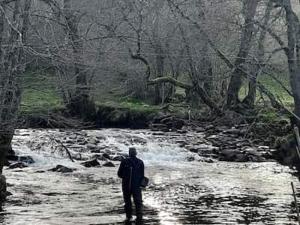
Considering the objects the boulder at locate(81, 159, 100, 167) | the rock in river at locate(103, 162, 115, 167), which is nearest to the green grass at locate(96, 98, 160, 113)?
the rock in river at locate(103, 162, 115, 167)

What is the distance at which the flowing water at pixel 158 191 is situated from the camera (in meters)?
15.4

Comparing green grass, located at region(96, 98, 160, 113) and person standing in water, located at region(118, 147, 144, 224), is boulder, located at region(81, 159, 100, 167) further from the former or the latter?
green grass, located at region(96, 98, 160, 113)

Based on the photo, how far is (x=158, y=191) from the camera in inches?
758

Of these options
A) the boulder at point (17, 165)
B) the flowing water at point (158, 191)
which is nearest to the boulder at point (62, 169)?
the flowing water at point (158, 191)

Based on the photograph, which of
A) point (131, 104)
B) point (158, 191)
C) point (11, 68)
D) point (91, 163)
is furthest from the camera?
point (131, 104)

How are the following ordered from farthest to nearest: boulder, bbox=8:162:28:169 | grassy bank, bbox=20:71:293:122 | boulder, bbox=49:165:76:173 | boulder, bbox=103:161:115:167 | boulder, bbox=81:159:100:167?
boulder, bbox=103:161:115:167
boulder, bbox=81:159:100:167
boulder, bbox=8:162:28:169
boulder, bbox=49:165:76:173
grassy bank, bbox=20:71:293:122

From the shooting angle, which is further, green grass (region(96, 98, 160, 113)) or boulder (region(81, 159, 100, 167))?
green grass (region(96, 98, 160, 113))

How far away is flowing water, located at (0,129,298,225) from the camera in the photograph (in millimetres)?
15383

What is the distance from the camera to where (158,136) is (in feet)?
108

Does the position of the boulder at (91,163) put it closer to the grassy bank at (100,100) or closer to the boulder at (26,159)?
the boulder at (26,159)

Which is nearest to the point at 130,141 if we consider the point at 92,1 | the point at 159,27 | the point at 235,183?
the point at 92,1

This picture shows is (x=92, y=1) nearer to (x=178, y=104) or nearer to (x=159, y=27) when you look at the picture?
(x=159, y=27)

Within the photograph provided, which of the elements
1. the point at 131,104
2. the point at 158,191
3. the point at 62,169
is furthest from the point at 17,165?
the point at 131,104

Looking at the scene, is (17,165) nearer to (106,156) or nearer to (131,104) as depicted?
(106,156)
